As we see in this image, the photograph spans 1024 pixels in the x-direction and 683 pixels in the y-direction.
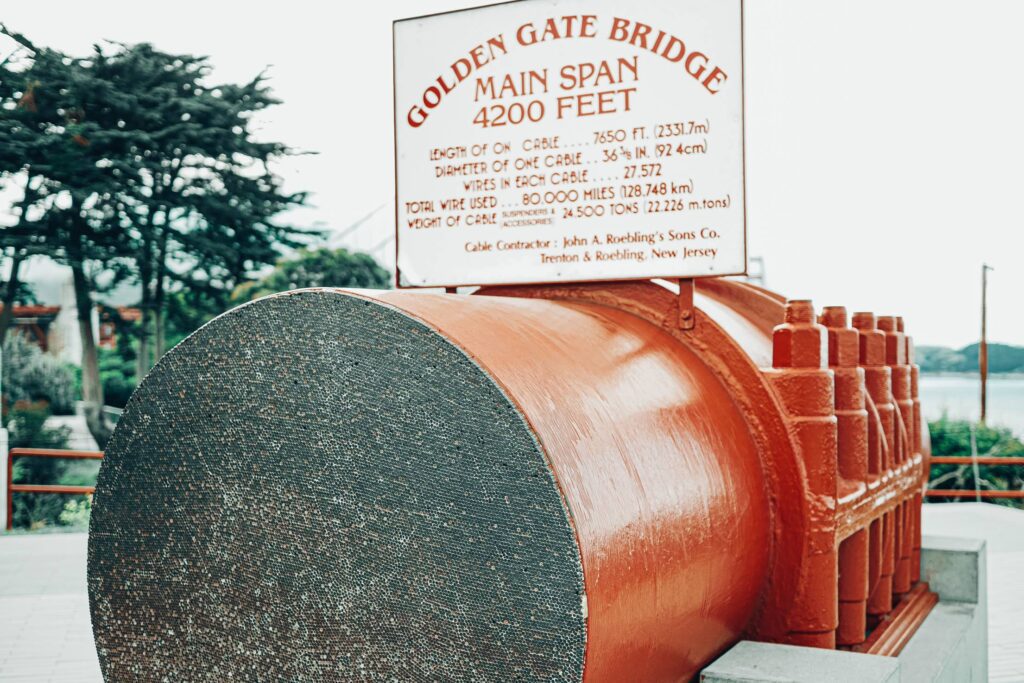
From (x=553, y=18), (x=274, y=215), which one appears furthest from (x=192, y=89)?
(x=553, y=18)

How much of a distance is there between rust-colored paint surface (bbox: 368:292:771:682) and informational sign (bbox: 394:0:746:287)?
229mm

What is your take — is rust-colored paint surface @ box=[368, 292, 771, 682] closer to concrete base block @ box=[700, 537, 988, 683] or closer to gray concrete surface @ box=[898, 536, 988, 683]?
concrete base block @ box=[700, 537, 988, 683]

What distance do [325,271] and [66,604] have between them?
1417 centimetres

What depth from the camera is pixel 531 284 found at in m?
2.52

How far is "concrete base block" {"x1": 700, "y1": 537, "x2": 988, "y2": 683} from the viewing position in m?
1.94

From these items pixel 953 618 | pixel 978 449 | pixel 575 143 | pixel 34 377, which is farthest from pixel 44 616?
pixel 978 449

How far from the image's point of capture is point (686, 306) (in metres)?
2.41

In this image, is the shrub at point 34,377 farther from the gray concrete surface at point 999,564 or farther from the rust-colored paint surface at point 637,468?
the rust-colored paint surface at point 637,468

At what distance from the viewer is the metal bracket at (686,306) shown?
94.7 inches

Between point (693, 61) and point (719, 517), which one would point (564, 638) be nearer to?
point (719, 517)

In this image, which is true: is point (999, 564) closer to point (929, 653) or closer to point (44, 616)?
point (929, 653)

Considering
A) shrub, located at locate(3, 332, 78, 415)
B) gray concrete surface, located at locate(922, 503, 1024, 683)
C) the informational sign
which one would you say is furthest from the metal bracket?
shrub, located at locate(3, 332, 78, 415)

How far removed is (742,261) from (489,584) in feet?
3.73

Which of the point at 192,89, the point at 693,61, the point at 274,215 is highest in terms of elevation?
the point at 192,89
